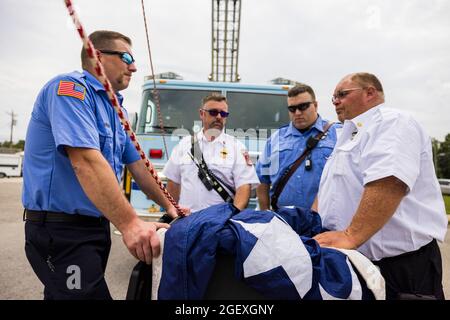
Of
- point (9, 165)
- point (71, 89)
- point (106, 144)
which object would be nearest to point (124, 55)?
point (71, 89)

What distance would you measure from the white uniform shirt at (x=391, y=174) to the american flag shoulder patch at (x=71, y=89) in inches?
53.0

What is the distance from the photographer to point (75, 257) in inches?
64.3

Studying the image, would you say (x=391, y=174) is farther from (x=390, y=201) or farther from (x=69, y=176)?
(x=69, y=176)

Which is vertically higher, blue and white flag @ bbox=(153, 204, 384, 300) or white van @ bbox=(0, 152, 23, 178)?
blue and white flag @ bbox=(153, 204, 384, 300)

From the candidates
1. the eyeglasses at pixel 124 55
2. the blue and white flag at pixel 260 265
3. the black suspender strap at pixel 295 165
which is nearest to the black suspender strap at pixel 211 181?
the black suspender strap at pixel 295 165

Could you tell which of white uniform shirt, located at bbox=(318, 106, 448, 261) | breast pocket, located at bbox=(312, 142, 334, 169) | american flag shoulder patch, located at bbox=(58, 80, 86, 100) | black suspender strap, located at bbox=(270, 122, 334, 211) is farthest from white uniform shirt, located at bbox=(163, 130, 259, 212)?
american flag shoulder patch, located at bbox=(58, 80, 86, 100)

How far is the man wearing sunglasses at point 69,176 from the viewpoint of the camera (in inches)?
59.0

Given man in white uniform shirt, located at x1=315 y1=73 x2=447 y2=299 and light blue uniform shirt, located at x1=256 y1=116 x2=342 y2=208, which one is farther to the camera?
light blue uniform shirt, located at x1=256 y1=116 x2=342 y2=208

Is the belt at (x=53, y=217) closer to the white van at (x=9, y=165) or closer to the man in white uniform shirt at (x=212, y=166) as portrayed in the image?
the man in white uniform shirt at (x=212, y=166)

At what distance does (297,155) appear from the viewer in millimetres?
3094

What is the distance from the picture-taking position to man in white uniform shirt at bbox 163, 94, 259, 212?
3031 mm

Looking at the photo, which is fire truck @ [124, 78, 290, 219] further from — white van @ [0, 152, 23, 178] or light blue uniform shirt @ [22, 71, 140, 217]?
white van @ [0, 152, 23, 178]

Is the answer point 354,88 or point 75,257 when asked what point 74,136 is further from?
point 354,88

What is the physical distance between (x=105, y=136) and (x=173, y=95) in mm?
3338
